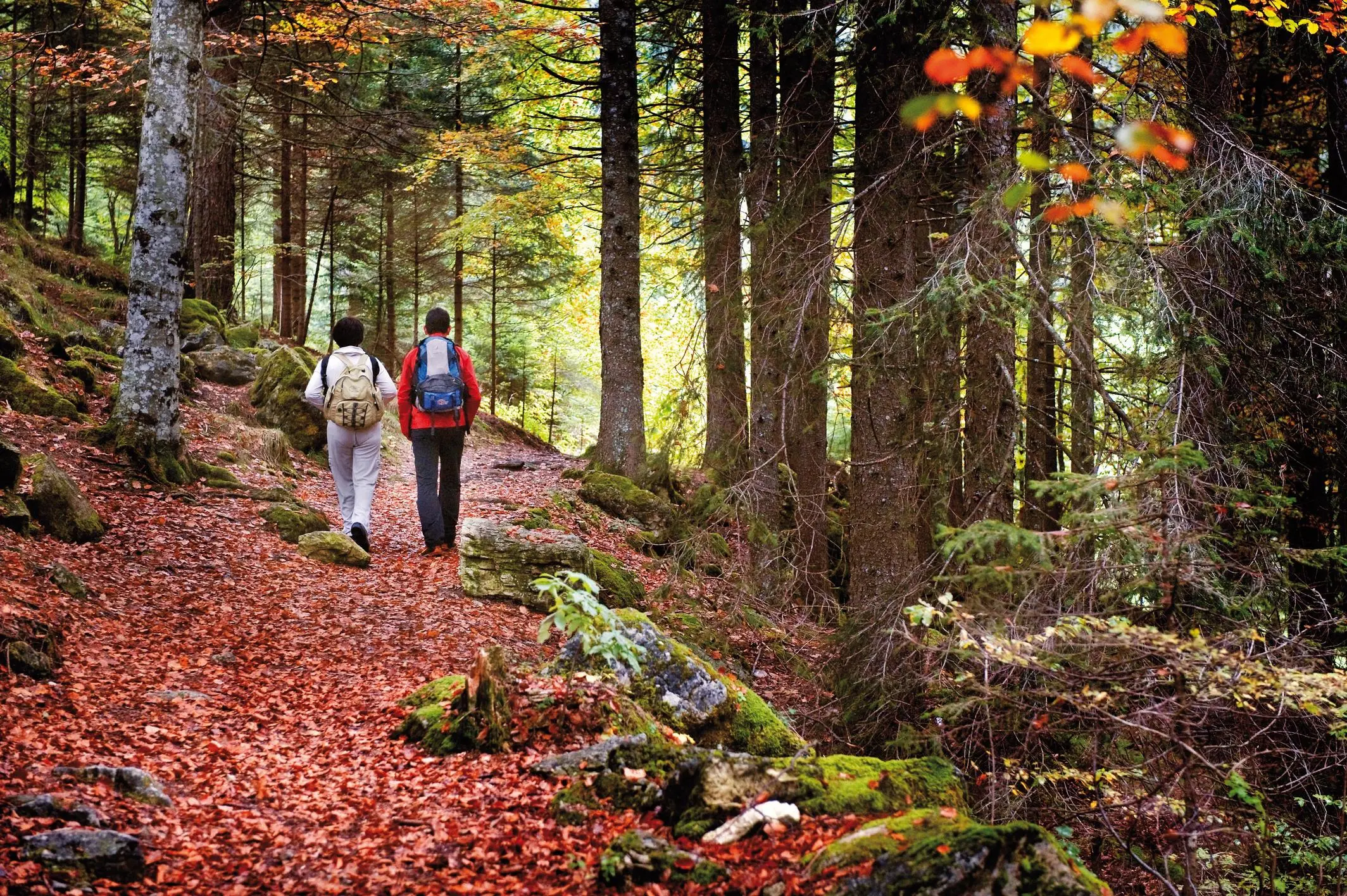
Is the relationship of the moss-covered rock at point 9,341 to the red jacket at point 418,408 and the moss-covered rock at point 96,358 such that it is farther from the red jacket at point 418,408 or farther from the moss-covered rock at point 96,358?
the red jacket at point 418,408

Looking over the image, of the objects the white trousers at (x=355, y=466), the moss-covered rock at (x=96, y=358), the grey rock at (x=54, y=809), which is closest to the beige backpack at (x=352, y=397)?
the white trousers at (x=355, y=466)

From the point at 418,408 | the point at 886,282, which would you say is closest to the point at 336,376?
the point at 418,408

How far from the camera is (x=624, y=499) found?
11195mm

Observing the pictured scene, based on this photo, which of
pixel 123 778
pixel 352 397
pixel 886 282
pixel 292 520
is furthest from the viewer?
pixel 292 520

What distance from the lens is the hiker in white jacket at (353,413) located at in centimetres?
799

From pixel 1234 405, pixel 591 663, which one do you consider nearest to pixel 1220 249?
pixel 1234 405

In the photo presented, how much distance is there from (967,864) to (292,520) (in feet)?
23.8

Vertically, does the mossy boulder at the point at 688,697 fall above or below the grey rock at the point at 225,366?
below

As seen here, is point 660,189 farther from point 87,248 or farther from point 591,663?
point 87,248

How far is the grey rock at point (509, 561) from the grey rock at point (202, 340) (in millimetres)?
9110

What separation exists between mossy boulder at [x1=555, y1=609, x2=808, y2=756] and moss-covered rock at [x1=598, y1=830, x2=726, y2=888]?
152 centimetres

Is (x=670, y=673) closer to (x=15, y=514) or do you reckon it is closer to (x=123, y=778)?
(x=123, y=778)

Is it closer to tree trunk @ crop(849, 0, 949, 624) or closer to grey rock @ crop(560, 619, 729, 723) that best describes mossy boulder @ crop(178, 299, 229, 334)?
tree trunk @ crop(849, 0, 949, 624)

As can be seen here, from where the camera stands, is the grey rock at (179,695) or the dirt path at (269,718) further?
the grey rock at (179,695)
